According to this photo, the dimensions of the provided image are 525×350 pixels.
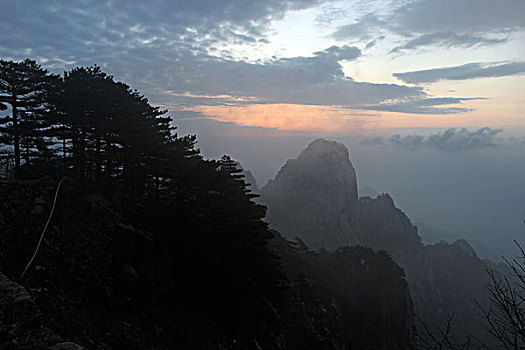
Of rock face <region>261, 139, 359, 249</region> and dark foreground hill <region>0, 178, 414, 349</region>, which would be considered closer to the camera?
dark foreground hill <region>0, 178, 414, 349</region>

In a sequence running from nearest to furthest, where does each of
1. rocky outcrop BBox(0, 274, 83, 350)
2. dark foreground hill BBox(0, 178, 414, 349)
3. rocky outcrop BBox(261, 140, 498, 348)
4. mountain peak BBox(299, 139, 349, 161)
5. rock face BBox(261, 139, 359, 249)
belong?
rocky outcrop BBox(0, 274, 83, 350) < dark foreground hill BBox(0, 178, 414, 349) < rocky outcrop BBox(261, 140, 498, 348) < rock face BBox(261, 139, 359, 249) < mountain peak BBox(299, 139, 349, 161)

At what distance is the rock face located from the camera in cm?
11494

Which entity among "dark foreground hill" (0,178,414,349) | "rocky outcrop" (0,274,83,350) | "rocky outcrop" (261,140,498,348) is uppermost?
"rocky outcrop" (0,274,83,350)

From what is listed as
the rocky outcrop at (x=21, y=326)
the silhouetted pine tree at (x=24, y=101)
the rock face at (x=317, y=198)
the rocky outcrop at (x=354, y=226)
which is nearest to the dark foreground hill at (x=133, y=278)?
the rocky outcrop at (x=21, y=326)

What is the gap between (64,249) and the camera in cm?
1468

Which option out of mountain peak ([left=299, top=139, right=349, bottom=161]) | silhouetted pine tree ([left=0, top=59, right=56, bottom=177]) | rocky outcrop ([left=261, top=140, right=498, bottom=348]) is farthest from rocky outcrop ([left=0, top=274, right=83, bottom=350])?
mountain peak ([left=299, top=139, right=349, bottom=161])

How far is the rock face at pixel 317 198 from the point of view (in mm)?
114938

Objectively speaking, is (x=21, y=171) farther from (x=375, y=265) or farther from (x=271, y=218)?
(x=271, y=218)

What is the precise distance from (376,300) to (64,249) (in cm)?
4883

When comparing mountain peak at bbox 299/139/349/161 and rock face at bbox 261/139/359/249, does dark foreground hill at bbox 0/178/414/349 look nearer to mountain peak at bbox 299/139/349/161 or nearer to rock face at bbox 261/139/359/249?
rock face at bbox 261/139/359/249

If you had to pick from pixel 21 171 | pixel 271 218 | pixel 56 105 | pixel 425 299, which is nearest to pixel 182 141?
pixel 56 105

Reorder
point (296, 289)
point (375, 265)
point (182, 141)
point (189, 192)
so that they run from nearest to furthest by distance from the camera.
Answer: point (189, 192)
point (182, 141)
point (296, 289)
point (375, 265)

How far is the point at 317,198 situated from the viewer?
402 ft

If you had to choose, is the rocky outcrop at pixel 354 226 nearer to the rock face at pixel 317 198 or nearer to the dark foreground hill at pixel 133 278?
the rock face at pixel 317 198
